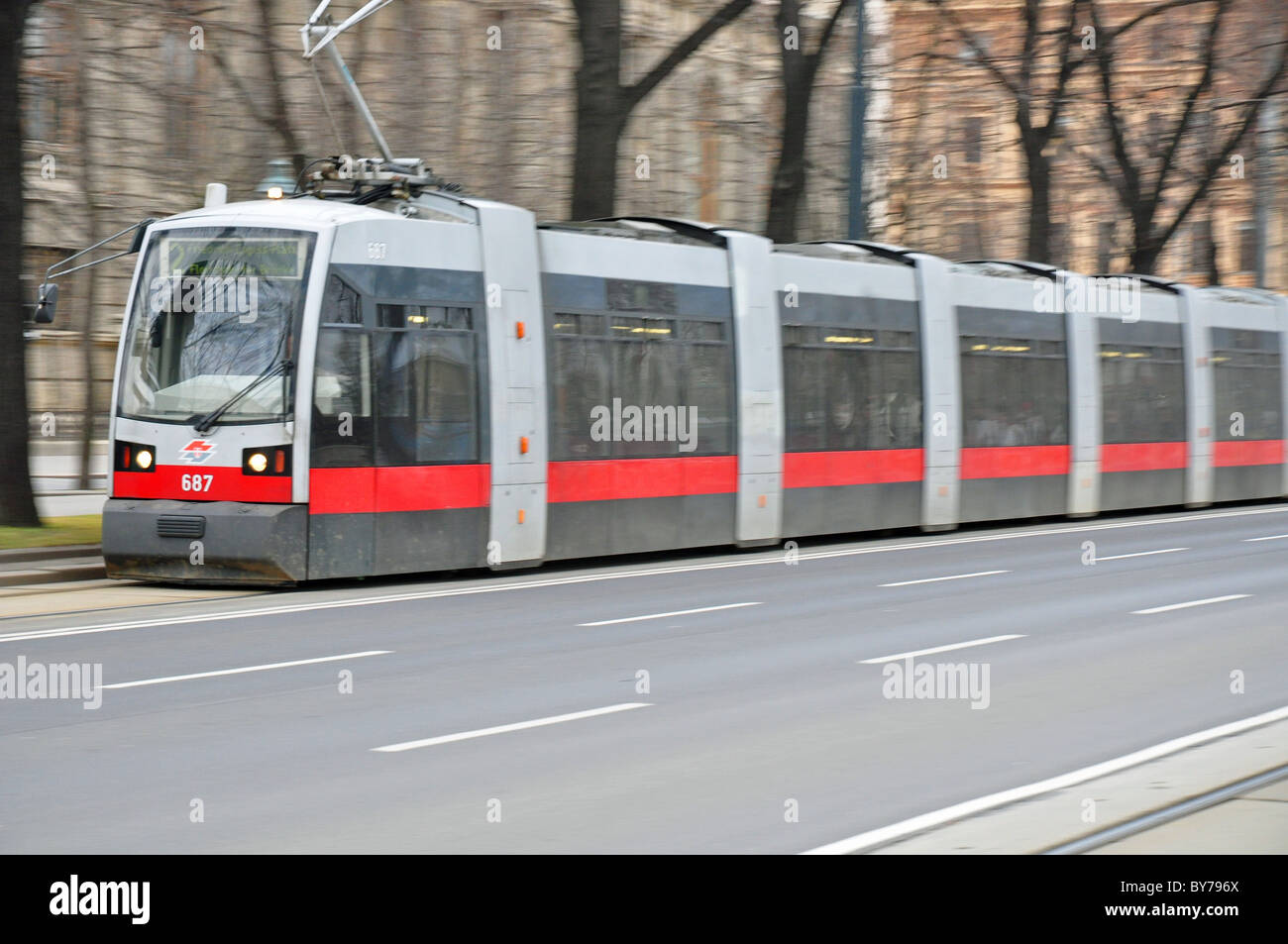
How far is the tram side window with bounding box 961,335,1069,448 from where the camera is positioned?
2267 cm

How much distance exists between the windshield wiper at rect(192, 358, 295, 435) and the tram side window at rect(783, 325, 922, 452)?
6.92m

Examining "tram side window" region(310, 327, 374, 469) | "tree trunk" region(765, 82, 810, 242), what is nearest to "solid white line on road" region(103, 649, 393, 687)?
"tram side window" region(310, 327, 374, 469)

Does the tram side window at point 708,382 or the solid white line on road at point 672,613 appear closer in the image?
the solid white line on road at point 672,613

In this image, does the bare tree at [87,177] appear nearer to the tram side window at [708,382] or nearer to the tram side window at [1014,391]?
the tram side window at [708,382]

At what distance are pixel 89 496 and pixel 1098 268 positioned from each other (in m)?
35.3

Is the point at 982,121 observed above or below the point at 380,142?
above

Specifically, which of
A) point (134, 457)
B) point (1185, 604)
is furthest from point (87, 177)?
point (1185, 604)

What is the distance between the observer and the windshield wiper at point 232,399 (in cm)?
1452

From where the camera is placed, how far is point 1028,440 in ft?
77.8

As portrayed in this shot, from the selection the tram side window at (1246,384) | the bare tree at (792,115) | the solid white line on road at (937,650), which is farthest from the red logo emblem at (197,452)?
the tram side window at (1246,384)

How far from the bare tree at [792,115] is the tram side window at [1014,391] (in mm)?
3614

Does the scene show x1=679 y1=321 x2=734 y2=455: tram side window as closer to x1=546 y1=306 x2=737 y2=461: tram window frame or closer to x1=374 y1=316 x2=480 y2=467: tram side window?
x1=546 y1=306 x2=737 y2=461: tram window frame
